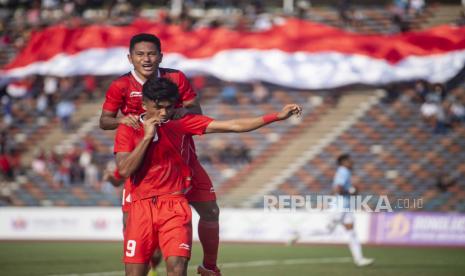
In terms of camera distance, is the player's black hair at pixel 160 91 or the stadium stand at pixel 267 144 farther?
the stadium stand at pixel 267 144

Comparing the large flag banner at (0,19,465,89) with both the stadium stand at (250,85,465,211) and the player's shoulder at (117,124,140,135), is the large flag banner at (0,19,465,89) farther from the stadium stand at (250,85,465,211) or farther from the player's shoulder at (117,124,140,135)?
the player's shoulder at (117,124,140,135)

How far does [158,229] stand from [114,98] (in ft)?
5.88

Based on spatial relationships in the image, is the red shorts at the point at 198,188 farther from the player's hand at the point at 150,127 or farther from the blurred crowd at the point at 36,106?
the blurred crowd at the point at 36,106

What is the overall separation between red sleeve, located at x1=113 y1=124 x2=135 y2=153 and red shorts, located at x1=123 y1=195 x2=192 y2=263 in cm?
49

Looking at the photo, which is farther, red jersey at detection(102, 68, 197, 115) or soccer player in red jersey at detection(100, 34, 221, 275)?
red jersey at detection(102, 68, 197, 115)

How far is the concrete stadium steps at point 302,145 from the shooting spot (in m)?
28.3

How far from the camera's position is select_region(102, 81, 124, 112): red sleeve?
29.7 ft

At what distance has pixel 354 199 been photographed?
66.7 ft

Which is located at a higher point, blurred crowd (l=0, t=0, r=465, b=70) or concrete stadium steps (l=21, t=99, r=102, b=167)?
blurred crowd (l=0, t=0, r=465, b=70)

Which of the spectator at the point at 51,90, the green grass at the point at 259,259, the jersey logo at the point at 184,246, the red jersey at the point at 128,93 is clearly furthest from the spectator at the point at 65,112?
the jersey logo at the point at 184,246

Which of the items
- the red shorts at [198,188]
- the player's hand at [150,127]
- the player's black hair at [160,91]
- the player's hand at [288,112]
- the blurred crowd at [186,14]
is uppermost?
the player's black hair at [160,91]

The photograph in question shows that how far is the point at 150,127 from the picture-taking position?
297 inches

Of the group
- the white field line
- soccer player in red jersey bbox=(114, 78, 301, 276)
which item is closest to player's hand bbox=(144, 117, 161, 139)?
soccer player in red jersey bbox=(114, 78, 301, 276)

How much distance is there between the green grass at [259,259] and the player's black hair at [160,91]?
6586mm
